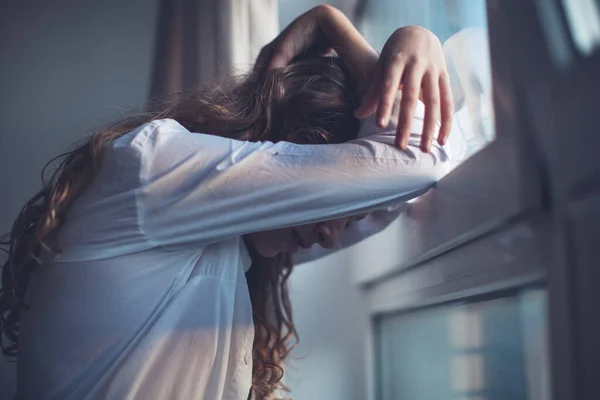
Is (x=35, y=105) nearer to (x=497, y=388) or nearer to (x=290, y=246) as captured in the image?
(x=290, y=246)

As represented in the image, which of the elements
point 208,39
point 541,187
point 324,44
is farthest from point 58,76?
point 541,187

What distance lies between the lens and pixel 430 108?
2.10 feet

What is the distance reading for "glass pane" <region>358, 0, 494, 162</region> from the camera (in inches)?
23.7

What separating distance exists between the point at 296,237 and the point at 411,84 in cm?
27

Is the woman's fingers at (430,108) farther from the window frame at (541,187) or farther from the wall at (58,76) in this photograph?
the wall at (58,76)

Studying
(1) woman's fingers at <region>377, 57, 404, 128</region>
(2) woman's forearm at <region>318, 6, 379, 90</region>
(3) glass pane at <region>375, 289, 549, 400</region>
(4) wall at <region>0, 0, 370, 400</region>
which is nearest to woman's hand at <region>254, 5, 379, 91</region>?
(2) woman's forearm at <region>318, 6, 379, 90</region>

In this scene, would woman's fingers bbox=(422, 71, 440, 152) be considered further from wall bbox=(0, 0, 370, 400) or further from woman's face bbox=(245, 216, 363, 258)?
wall bbox=(0, 0, 370, 400)

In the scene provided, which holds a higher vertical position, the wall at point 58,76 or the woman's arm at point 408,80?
the wall at point 58,76

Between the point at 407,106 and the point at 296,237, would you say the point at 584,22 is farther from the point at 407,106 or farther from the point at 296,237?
the point at 296,237

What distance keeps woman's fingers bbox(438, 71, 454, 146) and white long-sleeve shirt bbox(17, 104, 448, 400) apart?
19 millimetres

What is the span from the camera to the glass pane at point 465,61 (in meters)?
0.60

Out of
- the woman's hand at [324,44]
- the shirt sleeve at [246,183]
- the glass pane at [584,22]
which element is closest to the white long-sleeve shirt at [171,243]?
the shirt sleeve at [246,183]

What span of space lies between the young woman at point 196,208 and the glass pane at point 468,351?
0.53 feet

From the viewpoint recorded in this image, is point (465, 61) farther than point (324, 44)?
No
